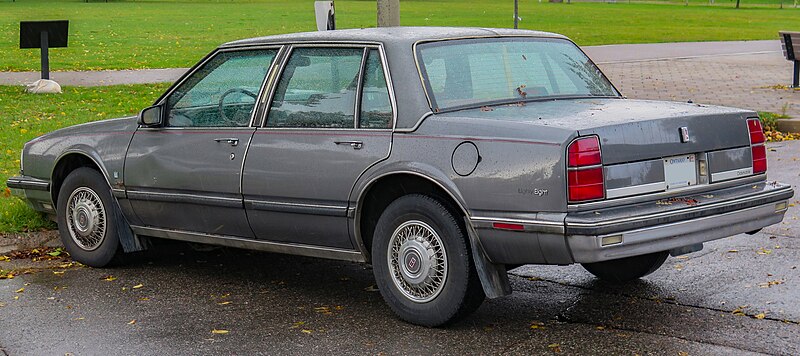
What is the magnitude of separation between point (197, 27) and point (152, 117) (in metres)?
33.8

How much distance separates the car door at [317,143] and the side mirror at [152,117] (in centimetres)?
86

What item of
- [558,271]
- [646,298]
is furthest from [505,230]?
[558,271]

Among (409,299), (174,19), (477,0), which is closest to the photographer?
(409,299)

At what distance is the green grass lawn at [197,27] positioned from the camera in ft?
85.6

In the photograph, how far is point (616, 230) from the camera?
5223mm

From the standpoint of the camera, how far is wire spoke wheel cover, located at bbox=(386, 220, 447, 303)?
18.8 feet

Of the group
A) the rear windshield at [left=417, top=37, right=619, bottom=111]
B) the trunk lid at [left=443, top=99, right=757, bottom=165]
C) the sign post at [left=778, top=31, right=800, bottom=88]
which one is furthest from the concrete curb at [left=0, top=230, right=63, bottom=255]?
the sign post at [left=778, top=31, right=800, bottom=88]

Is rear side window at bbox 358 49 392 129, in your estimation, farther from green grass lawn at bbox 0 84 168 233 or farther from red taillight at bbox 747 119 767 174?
green grass lawn at bbox 0 84 168 233

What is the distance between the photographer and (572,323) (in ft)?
19.2

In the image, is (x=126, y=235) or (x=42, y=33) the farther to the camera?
(x=42, y=33)

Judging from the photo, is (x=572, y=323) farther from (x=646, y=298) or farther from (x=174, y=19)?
(x=174, y=19)

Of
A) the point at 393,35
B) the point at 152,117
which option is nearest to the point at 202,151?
the point at 152,117

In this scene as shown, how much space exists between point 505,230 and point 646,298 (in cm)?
131

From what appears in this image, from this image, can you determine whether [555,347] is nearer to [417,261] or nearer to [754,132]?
[417,261]
